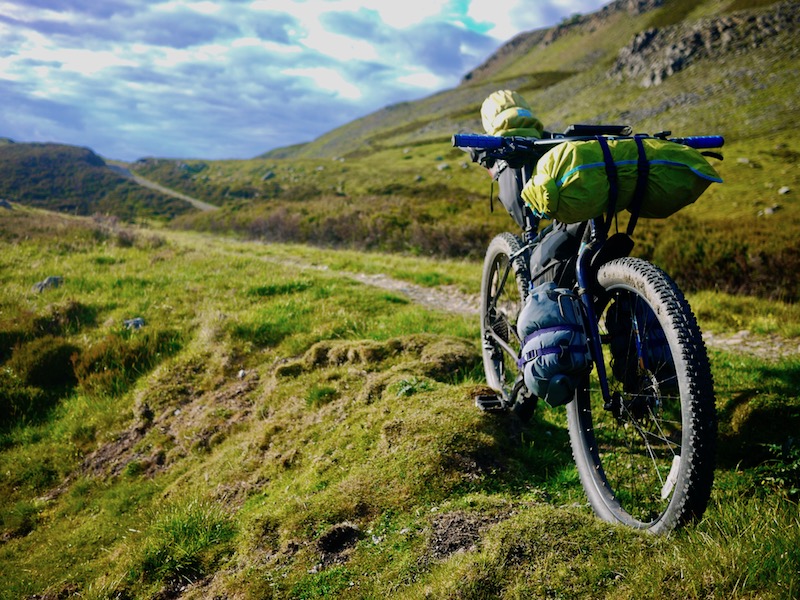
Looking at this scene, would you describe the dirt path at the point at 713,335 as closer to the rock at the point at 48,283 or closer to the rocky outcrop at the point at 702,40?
the rock at the point at 48,283

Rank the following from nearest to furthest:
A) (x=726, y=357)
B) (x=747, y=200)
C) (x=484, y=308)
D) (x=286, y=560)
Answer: (x=286, y=560) < (x=484, y=308) < (x=726, y=357) < (x=747, y=200)

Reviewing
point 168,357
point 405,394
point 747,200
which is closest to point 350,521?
point 405,394

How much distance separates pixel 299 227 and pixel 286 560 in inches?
1030

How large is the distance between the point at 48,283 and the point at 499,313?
425 inches

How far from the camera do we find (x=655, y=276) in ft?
9.86

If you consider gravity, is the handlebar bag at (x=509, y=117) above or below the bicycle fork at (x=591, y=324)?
above

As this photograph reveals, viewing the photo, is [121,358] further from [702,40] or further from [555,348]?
[702,40]

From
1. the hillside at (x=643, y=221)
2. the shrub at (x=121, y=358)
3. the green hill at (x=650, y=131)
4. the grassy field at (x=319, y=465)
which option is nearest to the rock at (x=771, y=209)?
the hillside at (x=643, y=221)

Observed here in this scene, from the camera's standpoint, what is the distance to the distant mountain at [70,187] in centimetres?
4688

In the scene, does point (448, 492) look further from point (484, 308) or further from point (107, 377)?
point (107, 377)

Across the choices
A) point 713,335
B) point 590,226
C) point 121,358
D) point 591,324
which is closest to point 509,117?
point 590,226

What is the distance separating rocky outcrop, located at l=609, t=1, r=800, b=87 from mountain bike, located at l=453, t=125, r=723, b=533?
254 ft

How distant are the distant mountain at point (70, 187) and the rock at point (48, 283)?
1328 inches

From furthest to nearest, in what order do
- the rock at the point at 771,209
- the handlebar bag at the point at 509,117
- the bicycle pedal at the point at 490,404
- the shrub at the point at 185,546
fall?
the rock at the point at 771,209
the handlebar bag at the point at 509,117
the bicycle pedal at the point at 490,404
the shrub at the point at 185,546
